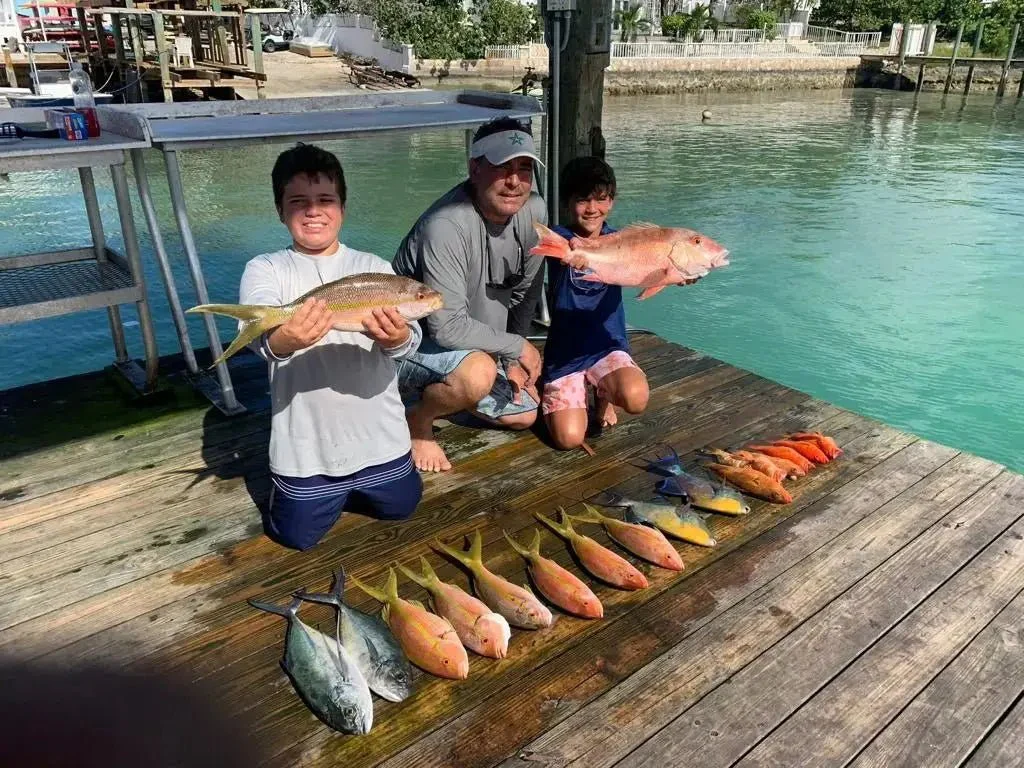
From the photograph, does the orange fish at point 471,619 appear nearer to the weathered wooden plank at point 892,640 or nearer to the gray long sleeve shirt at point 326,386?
the gray long sleeve shirt at point 326,386

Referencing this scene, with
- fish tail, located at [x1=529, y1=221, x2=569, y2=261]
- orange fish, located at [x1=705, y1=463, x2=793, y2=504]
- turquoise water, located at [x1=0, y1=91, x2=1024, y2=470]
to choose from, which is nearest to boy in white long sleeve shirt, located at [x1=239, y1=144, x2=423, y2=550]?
fish tail, located at [x1=529, y1=221, x2=569, y2=261]

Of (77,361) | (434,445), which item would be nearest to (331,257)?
(434,445)

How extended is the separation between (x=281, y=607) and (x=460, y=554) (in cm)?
74

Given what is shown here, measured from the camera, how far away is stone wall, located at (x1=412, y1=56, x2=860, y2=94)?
34.8 meters

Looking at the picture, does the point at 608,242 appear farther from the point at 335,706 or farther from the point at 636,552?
the point at 335,706

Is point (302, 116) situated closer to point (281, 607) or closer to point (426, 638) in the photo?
point (281, 607)

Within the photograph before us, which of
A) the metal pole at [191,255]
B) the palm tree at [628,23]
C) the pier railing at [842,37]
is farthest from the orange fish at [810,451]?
the pier railing at [842,37]

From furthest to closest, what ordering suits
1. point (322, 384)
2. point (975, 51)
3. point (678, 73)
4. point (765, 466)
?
point (975, 51) < point (678, 73) < point (765, 466) < point (322, 384)

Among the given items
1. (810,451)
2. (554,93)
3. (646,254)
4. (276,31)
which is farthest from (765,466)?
(276,31)

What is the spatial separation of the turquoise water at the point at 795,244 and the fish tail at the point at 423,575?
606 cm

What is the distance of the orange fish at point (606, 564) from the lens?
9.27 feet

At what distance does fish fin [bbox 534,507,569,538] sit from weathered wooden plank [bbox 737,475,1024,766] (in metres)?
0.98

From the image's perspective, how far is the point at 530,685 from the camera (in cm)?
238

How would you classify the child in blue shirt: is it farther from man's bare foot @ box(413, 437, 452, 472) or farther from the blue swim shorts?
man's bare foot @ box(413, 437, 452, 472)
